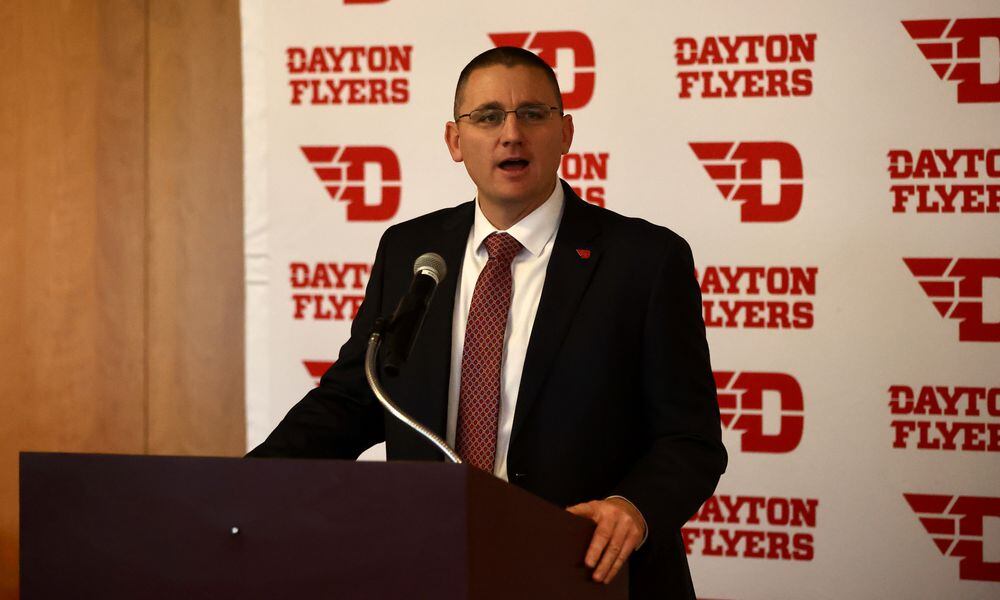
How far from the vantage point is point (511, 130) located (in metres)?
1.79

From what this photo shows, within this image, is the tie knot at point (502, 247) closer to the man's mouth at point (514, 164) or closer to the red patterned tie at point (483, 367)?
the red patterned tie at point (483, 367)

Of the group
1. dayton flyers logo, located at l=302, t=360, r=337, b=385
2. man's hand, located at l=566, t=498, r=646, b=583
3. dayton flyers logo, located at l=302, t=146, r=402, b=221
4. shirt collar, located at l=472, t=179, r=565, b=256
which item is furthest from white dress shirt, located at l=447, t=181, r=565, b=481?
dayton flyers logo, located at l=302, t=360, r=337, b=385

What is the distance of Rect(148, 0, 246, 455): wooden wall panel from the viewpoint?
338cm

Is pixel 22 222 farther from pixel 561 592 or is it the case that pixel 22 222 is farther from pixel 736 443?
pixel 561 592

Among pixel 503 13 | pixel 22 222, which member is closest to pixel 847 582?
pixel 503 13

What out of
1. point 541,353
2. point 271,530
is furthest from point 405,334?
point 541,353

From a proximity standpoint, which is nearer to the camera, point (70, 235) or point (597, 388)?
point (597, 388)

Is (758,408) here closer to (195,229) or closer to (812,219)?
(812,219)

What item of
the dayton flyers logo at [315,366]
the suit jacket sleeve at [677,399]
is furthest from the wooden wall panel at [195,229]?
the suit jacket sleeve at [677,399]

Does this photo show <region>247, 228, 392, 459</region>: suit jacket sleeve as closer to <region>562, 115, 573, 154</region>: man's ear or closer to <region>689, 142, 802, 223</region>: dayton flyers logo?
<region>562, 115, 573, 154</region>: man's ear

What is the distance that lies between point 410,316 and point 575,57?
6.67 ft

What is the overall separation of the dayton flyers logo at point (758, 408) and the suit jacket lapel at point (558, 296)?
135cm

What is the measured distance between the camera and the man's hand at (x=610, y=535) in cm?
127

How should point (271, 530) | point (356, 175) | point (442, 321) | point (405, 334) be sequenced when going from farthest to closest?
point (356, 175)
point (442, 321)
point (405, 334)
point (271, 530)
